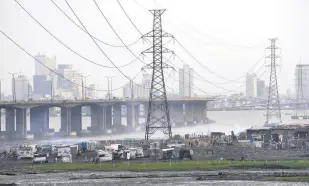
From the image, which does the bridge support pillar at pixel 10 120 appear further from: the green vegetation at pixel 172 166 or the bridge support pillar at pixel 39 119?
the green vegetation at pixel 172 166

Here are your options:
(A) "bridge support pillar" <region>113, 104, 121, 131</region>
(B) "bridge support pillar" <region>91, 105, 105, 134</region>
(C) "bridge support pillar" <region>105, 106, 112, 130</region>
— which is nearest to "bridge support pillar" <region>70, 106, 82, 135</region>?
(B) "bridge support pillar" <region>91, 105, 105, 134</region>

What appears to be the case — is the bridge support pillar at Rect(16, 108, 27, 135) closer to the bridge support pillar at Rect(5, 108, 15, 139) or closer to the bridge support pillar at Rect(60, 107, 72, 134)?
the bridge support pillar at Rect(5, 108, 15, 139)

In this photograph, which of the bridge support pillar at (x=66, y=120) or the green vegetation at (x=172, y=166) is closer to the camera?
the green vegetation at (x=172, y=166)

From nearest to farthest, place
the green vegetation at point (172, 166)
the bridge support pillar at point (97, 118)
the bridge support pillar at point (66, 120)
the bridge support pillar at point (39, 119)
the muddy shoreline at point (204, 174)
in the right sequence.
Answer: the muddy shoreline at point (204, 174) → the green vegetation at point (172, 166) → the bridge support pillar at point (66, 120) → the bridge support pillar at point (39, 119) → the bridge support pillar at point (97, 118)

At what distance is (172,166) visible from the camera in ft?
223

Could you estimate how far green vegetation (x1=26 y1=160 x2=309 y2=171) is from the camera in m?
66.1

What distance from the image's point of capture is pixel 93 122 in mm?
182875

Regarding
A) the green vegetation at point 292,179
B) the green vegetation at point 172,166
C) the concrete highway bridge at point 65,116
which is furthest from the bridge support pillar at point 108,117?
the green vegetation at point 292,179

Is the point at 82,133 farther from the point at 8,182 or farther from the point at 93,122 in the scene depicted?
the point at 8,182

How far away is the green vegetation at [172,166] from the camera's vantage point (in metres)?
66.1

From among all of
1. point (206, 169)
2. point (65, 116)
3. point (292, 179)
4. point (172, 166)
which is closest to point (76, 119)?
point (65, 116)

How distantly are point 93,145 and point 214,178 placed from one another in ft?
149

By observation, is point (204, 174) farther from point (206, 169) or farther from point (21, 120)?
point (21, 120)

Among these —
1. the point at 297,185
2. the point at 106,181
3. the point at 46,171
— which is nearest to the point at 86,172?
the point at 46,171
